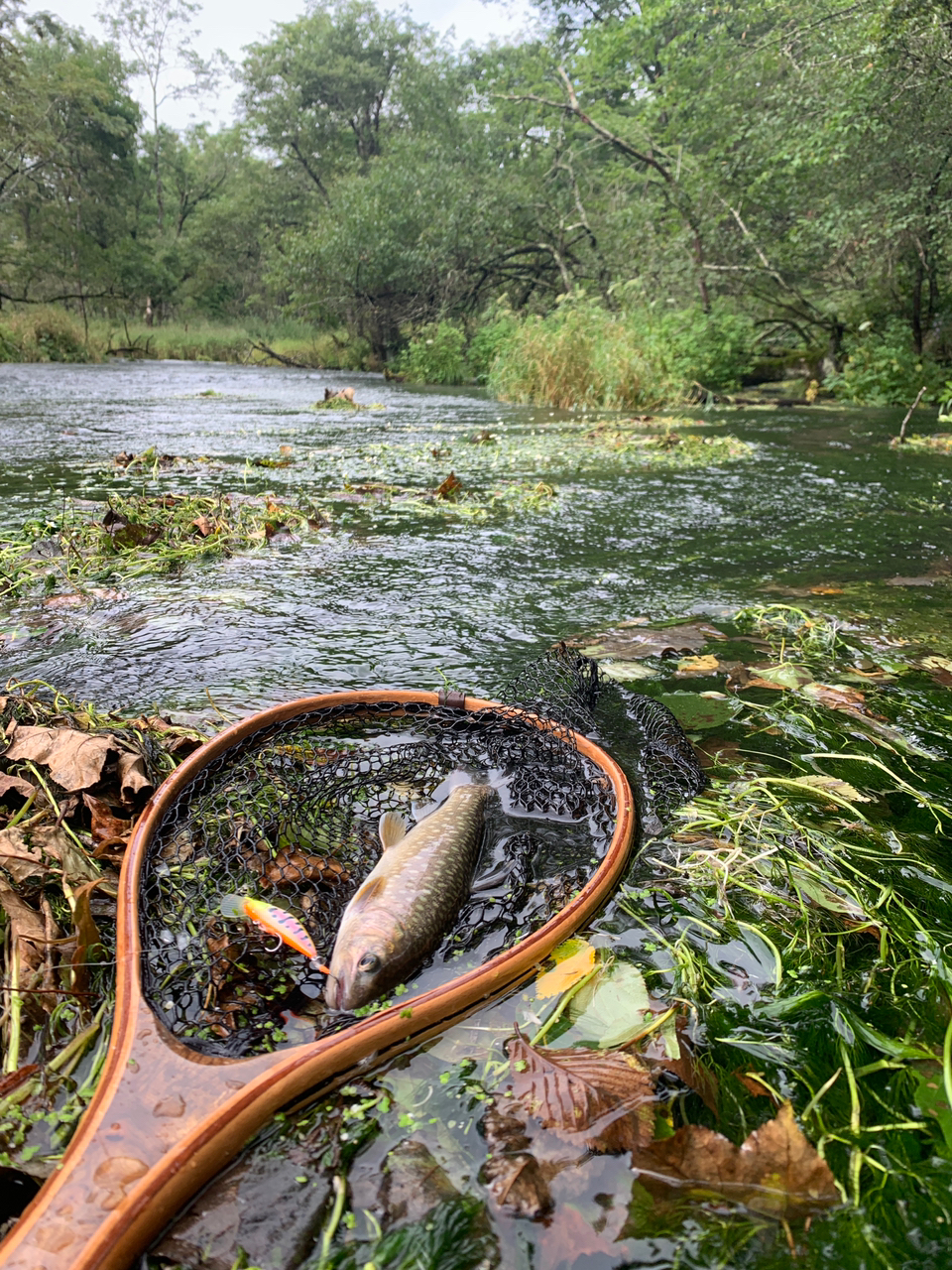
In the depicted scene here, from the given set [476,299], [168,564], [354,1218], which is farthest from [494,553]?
[476,299]

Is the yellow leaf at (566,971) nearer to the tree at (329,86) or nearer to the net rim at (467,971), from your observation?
the net rim at (467,971)

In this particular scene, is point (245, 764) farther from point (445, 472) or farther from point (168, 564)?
point (445, 472)

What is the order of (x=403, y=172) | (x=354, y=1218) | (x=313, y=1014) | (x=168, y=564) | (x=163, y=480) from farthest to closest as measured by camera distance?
(x=403, y=172), (x=163, y=480), (x=168, y=564), (x=313, y=1014), (x=354, y=1218)

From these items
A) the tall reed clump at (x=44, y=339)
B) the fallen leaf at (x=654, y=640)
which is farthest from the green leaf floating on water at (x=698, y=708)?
the tall reed clump at (x=44, y=339)

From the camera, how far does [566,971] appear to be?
1729 millimetres

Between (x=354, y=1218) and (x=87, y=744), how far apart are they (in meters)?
1.63

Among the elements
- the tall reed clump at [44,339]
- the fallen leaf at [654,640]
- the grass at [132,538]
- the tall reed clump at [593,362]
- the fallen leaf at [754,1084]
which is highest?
the tall reed clump at [44,339]

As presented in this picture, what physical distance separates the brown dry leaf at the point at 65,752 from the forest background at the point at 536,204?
16565mm

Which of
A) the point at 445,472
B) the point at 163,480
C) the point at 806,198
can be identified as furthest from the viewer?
the point at 806,198

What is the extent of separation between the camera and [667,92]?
2686cm

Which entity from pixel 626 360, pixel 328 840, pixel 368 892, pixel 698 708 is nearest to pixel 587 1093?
pixel 368 892

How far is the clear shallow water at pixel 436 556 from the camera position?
3701mm

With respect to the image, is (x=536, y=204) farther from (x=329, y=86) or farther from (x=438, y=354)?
(x=329, y=86)

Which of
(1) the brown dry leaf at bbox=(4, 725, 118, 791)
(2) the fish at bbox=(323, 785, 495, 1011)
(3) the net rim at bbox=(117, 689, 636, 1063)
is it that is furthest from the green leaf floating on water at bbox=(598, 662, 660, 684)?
(1) the brown dry leaf at bbox=(4, 725, 118, 791)
